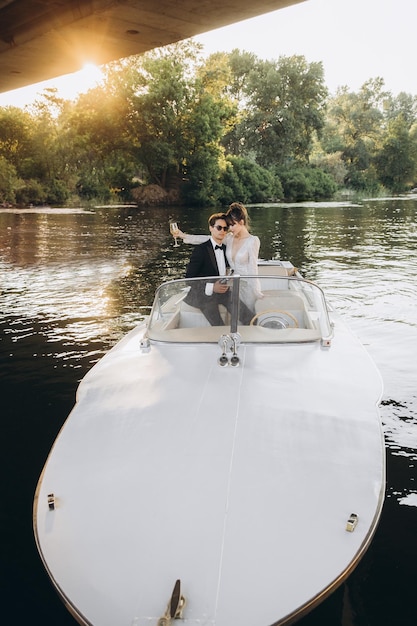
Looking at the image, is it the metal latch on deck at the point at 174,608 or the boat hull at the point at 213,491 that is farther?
the boat hull at the point at 213,491

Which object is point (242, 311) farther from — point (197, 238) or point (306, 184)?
point (306, 184)

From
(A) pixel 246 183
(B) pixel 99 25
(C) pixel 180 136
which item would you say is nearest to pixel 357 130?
(A) pixel 246 183

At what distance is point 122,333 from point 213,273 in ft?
12.8

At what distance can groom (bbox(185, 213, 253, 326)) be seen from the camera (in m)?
5.12

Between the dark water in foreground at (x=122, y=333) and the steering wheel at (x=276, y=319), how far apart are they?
1.72 m

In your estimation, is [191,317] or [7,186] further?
[7,186]

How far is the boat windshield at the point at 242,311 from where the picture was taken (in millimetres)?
5012

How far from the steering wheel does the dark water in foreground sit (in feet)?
5.65

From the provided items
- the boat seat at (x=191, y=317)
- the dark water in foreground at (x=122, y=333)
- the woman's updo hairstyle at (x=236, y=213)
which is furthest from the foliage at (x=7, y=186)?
the boat seat at (x=191, y=317)

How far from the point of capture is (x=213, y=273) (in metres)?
6.36

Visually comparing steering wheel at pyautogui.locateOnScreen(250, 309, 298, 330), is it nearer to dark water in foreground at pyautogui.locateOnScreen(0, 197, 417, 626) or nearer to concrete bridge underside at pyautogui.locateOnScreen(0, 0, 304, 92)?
dark water in foreground at pyautogui.locateOnScreen(0, 197, 417, 626)

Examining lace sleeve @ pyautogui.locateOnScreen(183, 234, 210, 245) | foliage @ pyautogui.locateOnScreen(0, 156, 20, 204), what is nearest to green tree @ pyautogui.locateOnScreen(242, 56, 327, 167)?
foliage @ pyautogui.locateOnScreen(0, 156, 20, 204)

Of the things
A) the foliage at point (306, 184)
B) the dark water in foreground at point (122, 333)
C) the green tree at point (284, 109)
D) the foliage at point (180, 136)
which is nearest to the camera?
the dark water in foreground at point (122, 333)

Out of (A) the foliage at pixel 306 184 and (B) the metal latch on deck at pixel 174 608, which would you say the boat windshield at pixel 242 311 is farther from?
(A) the foliage at pixel 306 184
